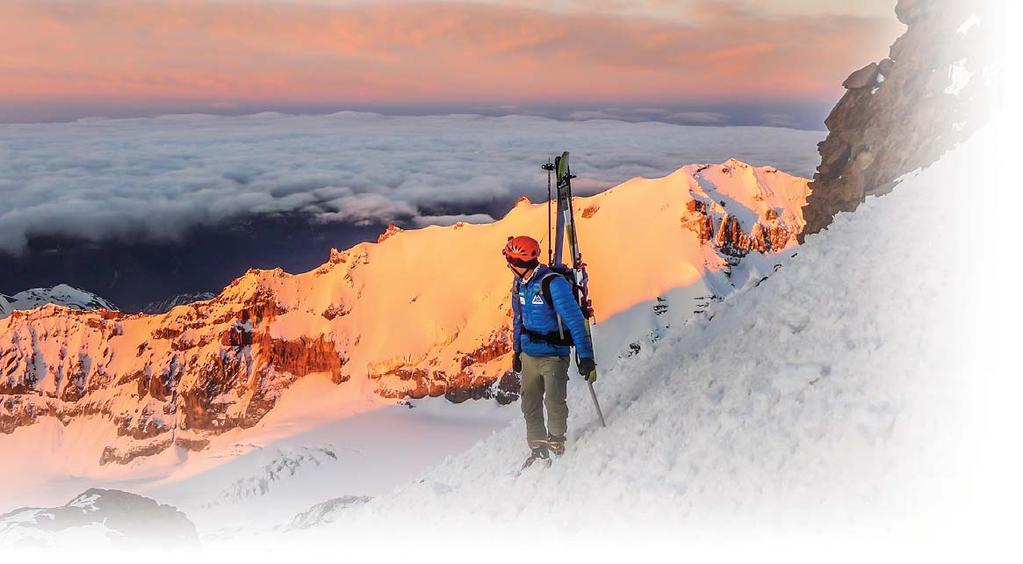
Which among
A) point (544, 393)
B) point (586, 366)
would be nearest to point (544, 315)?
point (586, 366)

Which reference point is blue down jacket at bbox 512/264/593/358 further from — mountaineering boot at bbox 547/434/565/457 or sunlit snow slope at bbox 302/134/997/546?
sunlit snow slope at bbox 302/134/997/546

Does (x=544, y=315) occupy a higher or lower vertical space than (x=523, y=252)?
lower

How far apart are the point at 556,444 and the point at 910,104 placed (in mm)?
16541

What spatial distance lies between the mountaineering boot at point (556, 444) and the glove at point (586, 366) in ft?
4.33

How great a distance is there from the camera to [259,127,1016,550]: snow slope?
24.8 ft

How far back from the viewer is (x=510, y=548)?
964 cm

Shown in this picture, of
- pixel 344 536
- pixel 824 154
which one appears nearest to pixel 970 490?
pixel 344 536

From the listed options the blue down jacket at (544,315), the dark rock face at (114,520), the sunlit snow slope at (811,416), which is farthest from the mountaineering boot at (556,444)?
the dark rock face at (114,520)

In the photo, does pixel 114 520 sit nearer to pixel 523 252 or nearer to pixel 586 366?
pixel 523 252

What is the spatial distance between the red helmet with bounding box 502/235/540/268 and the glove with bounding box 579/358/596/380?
1.61 meters

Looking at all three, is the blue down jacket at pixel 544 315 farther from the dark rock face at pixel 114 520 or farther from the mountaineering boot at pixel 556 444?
the dark rock face at pixel 114 520

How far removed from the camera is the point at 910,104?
69.8 ft

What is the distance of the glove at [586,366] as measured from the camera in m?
10.2

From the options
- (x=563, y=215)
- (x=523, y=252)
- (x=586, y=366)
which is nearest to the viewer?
(x=586, y=366)
